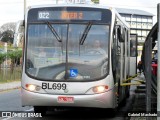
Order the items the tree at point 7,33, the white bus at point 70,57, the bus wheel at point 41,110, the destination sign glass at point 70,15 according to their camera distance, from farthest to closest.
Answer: the tree at point 7,33 < the bus wheel at point 41,110 < the destination sign glass at point 70,15 < the white bus at point 70,57

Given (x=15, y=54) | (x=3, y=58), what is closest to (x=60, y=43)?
(x=3, y=58)

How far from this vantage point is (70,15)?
1162 centimetres

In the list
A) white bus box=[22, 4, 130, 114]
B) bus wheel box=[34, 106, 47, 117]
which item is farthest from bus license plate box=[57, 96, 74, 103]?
bus wheel box=[34, 106, 47, 117]

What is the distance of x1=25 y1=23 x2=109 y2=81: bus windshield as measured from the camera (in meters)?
11.2

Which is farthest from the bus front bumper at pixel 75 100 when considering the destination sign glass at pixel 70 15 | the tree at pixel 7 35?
the tree at pixel 7 35

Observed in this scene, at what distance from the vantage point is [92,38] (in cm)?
1135

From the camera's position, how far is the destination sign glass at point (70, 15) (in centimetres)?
1155

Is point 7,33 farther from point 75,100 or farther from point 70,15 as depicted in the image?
point 75,100

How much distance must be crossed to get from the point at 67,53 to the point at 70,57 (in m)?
0.13

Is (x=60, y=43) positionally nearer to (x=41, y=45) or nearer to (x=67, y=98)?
(x=41, y=45)

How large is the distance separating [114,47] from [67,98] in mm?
1991

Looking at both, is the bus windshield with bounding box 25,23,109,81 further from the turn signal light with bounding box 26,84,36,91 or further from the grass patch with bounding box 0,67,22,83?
the grass patch with bounding box 0,67,22,83

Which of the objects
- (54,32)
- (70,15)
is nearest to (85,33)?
(70,15)

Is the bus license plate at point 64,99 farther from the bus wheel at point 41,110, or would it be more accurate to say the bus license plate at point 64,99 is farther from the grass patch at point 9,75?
the grass patch at point 9,75
